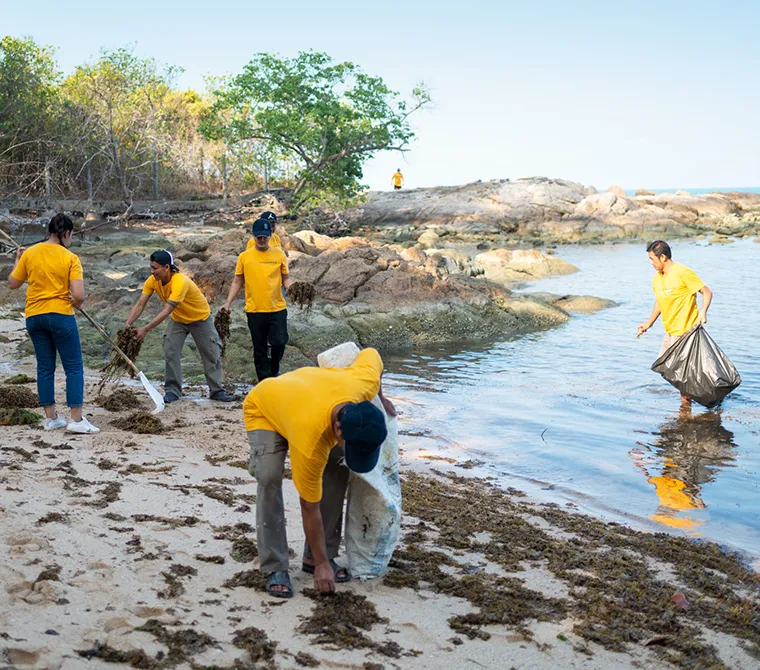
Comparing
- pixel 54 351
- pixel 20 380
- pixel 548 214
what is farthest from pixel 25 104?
pixel 548 214

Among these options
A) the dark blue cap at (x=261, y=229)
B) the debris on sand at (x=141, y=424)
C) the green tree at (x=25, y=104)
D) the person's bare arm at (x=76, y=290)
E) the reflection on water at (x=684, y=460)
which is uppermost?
→ the green tree at (x=25, y=104)

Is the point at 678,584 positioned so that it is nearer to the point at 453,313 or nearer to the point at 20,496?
the point at 20,496

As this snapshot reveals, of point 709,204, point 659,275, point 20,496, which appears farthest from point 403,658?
point 709,204

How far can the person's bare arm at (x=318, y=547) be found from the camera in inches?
156

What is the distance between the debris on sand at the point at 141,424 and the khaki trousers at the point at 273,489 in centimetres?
329

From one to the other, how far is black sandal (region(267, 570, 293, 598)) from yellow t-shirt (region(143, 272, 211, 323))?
447cm

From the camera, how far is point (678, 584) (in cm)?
479

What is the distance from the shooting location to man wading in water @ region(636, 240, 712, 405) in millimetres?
8914

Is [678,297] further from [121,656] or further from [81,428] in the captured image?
[121,656]

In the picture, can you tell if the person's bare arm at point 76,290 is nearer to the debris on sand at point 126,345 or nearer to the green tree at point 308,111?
the debris on sand at point 126,345

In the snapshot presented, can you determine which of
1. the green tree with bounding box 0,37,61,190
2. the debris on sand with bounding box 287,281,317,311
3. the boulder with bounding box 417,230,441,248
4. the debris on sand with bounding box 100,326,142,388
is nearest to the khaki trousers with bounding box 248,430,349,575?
the debris on sand with bounding box 100,326,142,388

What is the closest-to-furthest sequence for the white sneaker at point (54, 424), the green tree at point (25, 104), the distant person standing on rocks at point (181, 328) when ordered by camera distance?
the white sneaker at point (54, 424), the distant person standing on rocks at point (181, 328), the green tree at point (25, 104)

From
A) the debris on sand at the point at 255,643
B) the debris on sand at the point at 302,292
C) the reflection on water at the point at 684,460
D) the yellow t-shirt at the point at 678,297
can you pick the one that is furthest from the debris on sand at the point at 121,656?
the debris on sand at the point at 302,292

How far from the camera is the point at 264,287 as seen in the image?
339 inches
